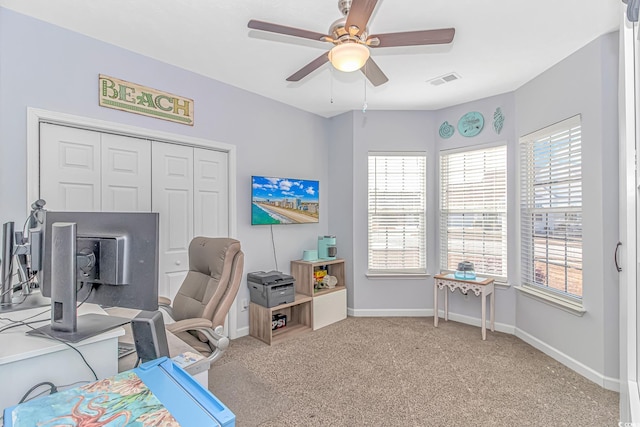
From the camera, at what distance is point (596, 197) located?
8.05 ft

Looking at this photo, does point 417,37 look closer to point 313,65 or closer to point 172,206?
point 313,65

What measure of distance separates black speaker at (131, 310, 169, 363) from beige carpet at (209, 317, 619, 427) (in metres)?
1.26

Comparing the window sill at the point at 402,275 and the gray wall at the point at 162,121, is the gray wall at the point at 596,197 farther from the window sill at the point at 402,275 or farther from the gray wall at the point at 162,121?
the gray wall at the point at 162,121

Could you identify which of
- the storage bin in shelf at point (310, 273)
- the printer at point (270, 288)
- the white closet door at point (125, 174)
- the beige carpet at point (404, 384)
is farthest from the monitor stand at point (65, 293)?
the storage bin in shelf at point (310, 273)

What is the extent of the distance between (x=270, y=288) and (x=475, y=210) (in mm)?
2593

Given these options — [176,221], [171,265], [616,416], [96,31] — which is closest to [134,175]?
[176,221]

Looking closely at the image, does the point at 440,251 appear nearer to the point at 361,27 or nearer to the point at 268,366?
the point at 268,366

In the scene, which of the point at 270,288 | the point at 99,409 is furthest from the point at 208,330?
the point at 270,288

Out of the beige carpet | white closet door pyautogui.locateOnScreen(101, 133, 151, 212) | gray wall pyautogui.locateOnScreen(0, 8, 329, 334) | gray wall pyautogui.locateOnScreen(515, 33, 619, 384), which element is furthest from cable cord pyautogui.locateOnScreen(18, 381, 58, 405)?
gray wall pyautogui.locateOnScreen(515, 33, 619, 384)

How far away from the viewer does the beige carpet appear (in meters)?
2.03

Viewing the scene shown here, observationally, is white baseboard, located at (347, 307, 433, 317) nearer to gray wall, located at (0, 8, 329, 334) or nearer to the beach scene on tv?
gray wall, located at (0, 8, 329, 334)

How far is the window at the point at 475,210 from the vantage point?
3.56 metres

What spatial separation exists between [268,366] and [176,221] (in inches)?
62.5

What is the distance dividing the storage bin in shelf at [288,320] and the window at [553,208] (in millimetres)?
2427
